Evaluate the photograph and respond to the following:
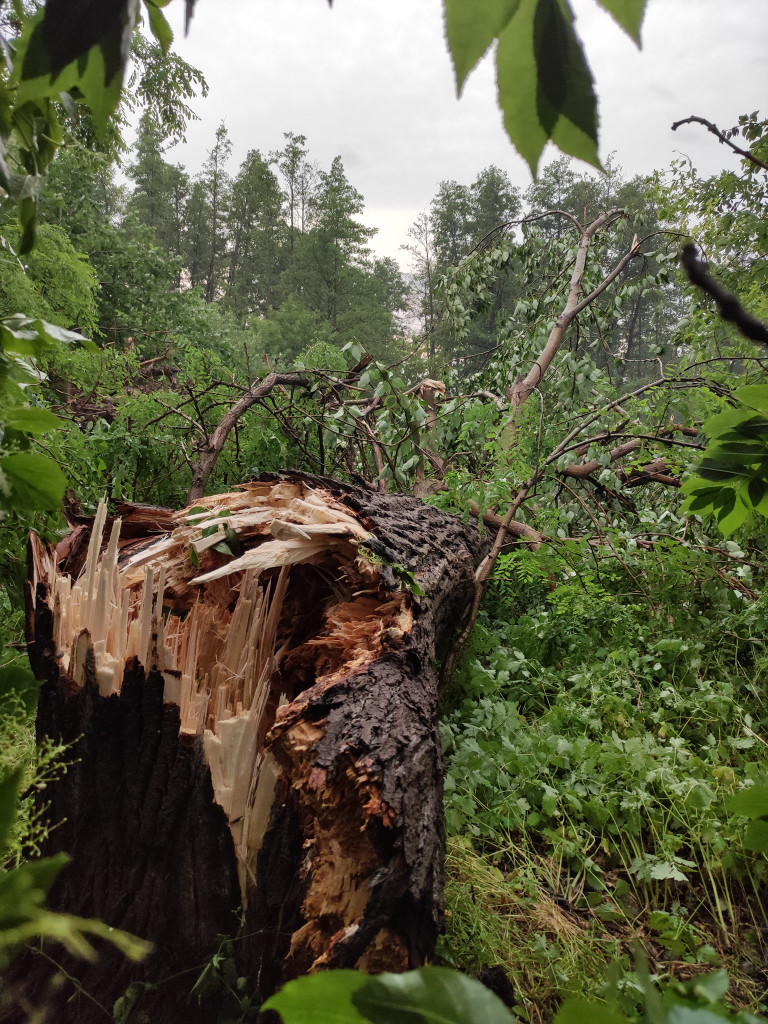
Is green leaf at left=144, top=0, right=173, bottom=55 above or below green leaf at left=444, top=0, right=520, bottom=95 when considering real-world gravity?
above

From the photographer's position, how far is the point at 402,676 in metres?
1.16

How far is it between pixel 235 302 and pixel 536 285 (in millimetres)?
18343

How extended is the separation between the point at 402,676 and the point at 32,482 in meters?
0.85

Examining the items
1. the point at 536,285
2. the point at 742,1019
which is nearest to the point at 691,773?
the point at 742,1019

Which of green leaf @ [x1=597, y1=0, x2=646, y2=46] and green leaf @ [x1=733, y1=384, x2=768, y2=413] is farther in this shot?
green leaf @ [x1=733, y1=384, x2=768, y2=413]

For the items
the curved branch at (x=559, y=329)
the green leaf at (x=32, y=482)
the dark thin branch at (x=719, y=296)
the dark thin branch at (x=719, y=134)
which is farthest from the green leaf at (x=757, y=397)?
the curved branch at (x=559, y=329)

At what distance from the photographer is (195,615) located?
134 centimetres

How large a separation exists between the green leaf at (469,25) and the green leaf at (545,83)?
1 cm

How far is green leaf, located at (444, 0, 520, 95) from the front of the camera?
11.2 inches

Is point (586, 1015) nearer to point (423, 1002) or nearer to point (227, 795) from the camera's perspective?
point (423, 1002)

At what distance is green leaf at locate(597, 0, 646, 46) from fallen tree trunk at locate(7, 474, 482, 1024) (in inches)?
35.5

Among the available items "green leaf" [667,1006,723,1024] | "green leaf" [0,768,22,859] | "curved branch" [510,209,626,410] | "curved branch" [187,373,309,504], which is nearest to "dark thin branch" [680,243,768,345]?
"green leaf" [667,1006,723,1024]

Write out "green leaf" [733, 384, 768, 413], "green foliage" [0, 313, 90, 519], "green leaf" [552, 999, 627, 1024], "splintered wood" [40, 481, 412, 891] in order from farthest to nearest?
"splintered wood" [40, 481, 412, 891]
"green leaf" [733, 384, 768, 413]
"green foliage" [0, 313, 90, 519]
"green leaf" [552, 999, 627, 1024]

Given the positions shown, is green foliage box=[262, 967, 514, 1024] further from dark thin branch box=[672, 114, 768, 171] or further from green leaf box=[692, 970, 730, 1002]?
dark thin branch box=[672, 114, 768, 171]
